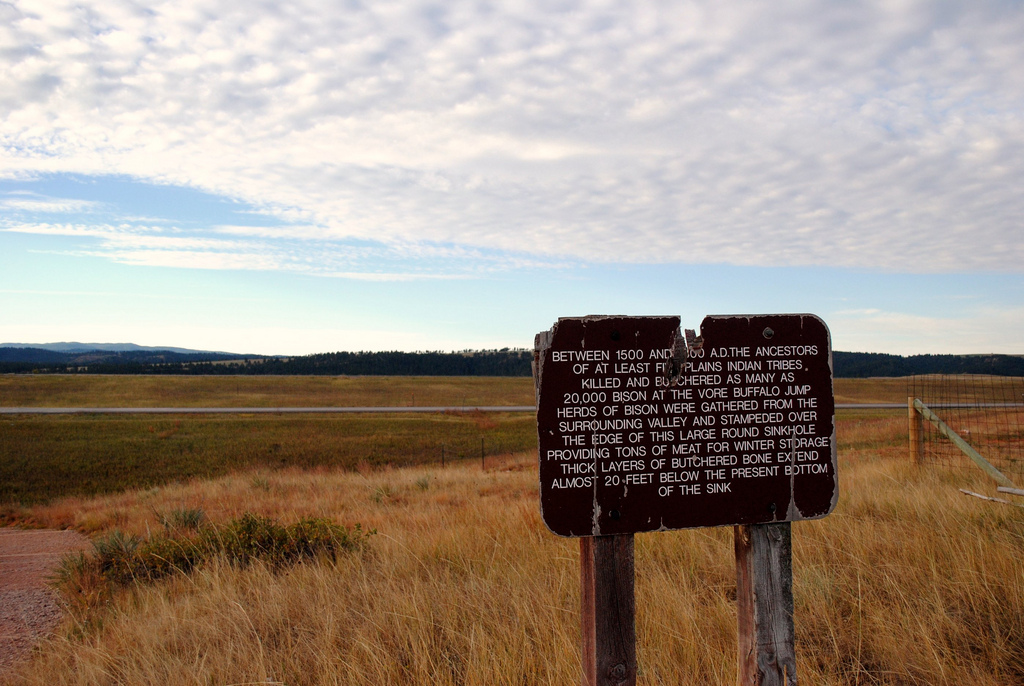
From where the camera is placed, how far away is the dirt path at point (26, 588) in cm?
573

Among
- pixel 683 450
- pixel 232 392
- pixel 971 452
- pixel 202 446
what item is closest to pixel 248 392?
pixel 232 392

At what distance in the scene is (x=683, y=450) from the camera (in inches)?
101

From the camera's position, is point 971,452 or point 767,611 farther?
point 971,452

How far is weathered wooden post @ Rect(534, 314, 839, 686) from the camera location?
8.14ft

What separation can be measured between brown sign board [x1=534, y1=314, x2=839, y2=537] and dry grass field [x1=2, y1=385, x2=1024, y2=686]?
1.29 metres

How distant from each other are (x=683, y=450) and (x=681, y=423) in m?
0.11

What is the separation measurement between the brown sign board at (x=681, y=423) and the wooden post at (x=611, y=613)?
0.11 meters

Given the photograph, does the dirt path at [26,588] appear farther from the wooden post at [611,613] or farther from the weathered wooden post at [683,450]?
the weathered wooden post at [683,450]

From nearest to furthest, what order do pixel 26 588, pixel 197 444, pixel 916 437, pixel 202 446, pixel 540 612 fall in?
pixel 540 612 → pixel 26 588 → pixel 916 437 → pixel 202 446 → pixel 197 444

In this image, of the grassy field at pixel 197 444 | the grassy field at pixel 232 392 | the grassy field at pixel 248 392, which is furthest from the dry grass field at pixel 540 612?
the grassy field at pixel 248 392

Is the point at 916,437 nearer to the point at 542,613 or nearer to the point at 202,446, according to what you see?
the point at 542,613

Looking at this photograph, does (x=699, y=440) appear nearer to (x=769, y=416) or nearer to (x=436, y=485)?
(x=769, y=416)

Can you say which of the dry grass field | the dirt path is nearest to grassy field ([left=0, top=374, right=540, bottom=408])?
the dirt path

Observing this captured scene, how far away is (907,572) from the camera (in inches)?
181
